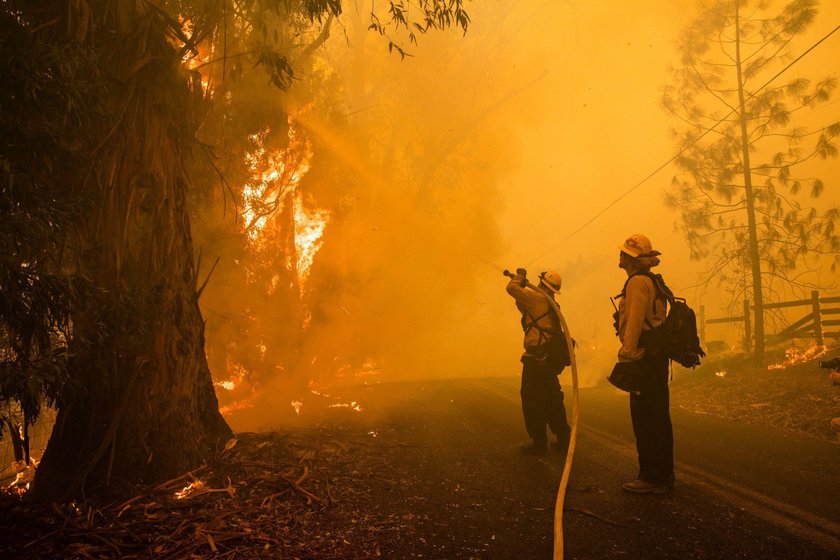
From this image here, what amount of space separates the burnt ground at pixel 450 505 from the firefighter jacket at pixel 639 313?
3.96ft

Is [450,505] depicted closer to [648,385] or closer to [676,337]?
[648,385]

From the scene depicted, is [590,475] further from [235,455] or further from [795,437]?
[795,437]

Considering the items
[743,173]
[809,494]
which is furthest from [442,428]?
[743,173]

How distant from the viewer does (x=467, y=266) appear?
29750mm

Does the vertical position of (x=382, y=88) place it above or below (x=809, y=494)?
above

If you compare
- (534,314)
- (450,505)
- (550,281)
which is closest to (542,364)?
(534,314)

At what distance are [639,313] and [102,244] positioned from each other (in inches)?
198

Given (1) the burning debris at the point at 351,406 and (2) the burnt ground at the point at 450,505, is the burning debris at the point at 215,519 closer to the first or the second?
(2) the burnt ground at the point at 450,505

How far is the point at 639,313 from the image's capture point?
4.73 m

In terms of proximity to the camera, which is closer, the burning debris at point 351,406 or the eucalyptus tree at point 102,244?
the eucalyptus tree at point 102,244

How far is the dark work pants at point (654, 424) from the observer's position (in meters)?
4.55

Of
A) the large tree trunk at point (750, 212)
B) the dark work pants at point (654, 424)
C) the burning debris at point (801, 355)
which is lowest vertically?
the dark work pants at point (654, 424)

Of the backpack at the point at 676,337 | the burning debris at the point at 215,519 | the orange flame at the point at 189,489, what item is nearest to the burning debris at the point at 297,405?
the burning debris at the point at 215,519

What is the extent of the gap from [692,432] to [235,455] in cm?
619
